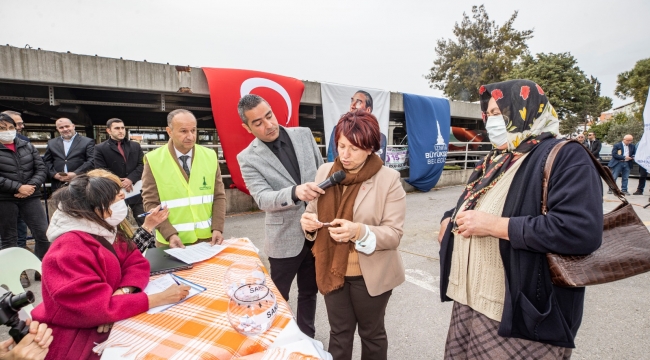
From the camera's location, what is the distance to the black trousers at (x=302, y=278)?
2199 millimetres

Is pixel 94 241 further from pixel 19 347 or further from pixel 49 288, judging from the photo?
pixel 19 347

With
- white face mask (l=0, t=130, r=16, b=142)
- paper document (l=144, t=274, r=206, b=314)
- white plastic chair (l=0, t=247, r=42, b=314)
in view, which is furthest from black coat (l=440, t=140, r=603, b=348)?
white face mask (l=0, t=130, r=16, b=142)

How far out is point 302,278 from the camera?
7.65ft

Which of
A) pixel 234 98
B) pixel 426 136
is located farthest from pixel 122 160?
pixel 426 136

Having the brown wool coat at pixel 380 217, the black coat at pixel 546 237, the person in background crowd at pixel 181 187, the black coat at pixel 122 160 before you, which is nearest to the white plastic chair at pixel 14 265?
the person in background crowd at pixel 181 187

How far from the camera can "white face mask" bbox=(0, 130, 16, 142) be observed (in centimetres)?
338

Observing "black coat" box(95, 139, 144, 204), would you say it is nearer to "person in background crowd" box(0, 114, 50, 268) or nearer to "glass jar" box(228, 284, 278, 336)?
"person in background crowd" box(0, 114, 50, 268)

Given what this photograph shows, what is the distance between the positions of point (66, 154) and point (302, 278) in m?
4.34

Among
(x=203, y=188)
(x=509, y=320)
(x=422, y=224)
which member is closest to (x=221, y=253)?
(x=203, y=188)

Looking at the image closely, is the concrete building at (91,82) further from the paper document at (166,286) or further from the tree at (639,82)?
the tree at (639,82)

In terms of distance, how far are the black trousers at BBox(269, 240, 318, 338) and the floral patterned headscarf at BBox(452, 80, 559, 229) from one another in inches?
49.1

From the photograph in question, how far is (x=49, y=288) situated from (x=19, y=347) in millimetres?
199

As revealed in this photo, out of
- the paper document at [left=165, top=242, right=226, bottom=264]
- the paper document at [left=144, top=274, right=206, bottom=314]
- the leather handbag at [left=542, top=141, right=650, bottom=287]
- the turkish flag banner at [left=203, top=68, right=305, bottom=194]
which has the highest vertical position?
the turkish flag banner at [left=203, top=68, right=305, bottom=194]

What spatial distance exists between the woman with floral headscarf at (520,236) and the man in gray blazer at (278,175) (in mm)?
1085
